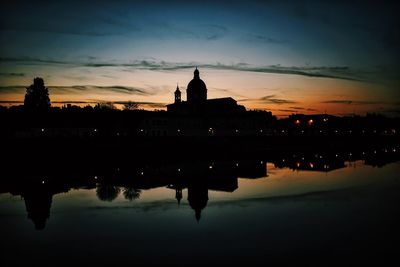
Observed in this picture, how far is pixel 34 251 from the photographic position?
17.1 meters

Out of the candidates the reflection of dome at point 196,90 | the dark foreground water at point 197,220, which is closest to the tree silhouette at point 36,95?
the reflection of dome at point 196,90

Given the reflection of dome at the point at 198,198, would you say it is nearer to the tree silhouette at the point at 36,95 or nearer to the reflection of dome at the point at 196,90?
the tree silhouette at the point at 36,95

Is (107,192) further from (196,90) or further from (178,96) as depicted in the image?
(178,96)

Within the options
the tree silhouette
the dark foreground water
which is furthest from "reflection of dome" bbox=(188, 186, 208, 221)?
the tree silhouette

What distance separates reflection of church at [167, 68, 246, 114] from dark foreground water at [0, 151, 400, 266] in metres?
80.3

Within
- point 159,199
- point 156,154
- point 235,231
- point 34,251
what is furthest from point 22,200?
point 156,154

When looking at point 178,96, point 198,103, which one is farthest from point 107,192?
point 178,96

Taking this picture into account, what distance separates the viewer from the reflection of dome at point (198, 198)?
24922 millimetres

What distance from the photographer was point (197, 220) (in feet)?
72.6

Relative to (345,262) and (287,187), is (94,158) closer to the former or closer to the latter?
(287,187)

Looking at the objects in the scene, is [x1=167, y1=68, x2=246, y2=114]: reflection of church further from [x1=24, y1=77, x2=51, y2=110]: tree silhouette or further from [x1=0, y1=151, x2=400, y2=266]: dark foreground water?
[x1=0, y1=151, x2=400, y2=266]: dark foreground water

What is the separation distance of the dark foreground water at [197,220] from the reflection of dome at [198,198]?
78 millimetres

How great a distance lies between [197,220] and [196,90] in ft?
328

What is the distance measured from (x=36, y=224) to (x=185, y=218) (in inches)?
304
